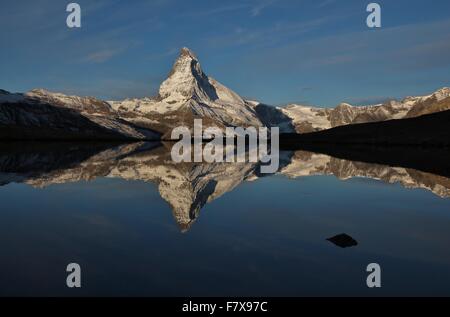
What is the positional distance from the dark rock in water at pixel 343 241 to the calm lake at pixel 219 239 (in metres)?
0.47

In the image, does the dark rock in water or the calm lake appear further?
the dark rock in water

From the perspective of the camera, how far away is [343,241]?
28.4m

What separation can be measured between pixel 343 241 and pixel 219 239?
775 centimetres

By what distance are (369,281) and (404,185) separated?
143 feet

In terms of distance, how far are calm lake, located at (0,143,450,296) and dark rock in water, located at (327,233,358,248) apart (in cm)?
47

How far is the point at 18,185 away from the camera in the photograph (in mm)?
54594

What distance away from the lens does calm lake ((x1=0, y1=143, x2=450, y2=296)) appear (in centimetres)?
2025

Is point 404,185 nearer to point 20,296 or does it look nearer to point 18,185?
point 18,185

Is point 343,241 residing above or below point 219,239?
below

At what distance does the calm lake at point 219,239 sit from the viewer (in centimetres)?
2025

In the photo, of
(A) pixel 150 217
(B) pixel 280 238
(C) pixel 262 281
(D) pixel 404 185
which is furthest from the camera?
(D) pixel 404 185

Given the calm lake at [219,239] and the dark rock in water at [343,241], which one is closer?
the calm lake at [219,239]

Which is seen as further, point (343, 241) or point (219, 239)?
point (219, 239)
